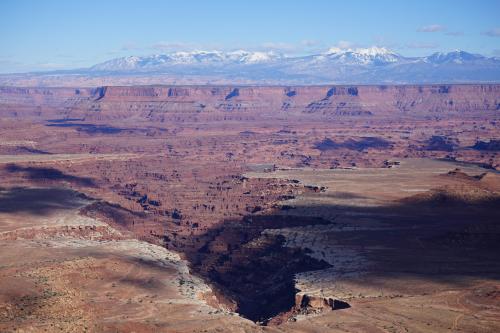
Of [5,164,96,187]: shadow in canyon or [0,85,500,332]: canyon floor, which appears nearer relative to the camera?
[0,85,500,332]: canyon floor

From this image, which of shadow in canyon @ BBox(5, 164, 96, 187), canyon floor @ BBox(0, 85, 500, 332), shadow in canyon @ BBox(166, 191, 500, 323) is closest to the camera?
canyon floor @ BBox(0, 85, 500, 332)

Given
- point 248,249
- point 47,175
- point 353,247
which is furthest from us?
point 47,175

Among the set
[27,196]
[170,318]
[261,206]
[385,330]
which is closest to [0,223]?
[27,196]

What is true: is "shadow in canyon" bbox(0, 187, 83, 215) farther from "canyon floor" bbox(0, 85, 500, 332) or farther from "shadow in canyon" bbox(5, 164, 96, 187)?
"shadow in canyon" bbox(5, 164, 96, 187)

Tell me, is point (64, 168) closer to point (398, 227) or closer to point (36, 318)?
point (398, 227)

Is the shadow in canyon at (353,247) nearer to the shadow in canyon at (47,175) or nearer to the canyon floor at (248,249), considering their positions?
the canyon floor at (248,249)

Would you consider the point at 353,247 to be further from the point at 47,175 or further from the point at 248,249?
the point at 47,175

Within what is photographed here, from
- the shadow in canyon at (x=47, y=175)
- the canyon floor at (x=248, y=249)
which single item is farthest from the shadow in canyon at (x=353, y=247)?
the shadow in canyon at (x=47, y=175)

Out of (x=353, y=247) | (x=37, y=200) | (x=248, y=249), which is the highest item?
(x=353, y=247)

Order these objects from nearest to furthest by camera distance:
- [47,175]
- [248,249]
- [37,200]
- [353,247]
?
[353,247]
[248,249]
[37,200]
[47,175]

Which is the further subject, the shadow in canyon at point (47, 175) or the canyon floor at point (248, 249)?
the shadow in canyon at point (47, 175)

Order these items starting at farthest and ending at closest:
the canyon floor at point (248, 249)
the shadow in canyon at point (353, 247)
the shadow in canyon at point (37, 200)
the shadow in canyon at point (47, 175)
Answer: the shadow in canyon at point (47, 175) < the shadow in canyon at point (37, 200) < the shadow in canyon at point (353, 247) < the canyon floor at point (248, 249)

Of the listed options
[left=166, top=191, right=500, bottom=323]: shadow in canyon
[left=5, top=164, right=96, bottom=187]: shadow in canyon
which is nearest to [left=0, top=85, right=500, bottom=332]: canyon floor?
[left=166, top=191, right=500, bottom=323]: shadow in canyon

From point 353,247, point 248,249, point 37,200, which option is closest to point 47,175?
point 37,200
